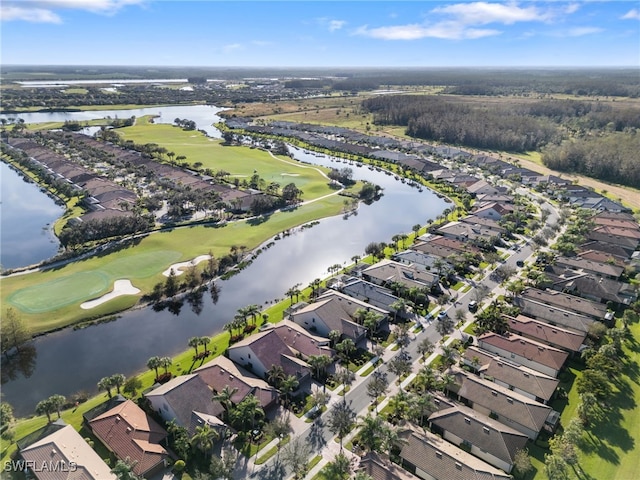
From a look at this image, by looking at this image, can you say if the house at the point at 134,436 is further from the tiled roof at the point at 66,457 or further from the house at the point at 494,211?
the house at the point at 494,211

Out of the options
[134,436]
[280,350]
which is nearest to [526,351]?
[280,350]

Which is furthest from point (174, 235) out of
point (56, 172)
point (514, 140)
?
point (514, 140)

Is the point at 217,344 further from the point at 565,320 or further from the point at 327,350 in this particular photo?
the point at 565,320

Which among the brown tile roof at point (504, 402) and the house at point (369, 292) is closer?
the brown tile roof at point (504, 402)

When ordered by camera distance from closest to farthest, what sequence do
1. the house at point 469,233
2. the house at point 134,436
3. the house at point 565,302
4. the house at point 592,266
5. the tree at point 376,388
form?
the house at point 134,436 → the tree at point 376,388 → the house at point 565,302 → the house at point 592,266 → the house at point 469,233

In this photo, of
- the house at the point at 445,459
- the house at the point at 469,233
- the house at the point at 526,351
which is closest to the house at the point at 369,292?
the house at the point at 526,351

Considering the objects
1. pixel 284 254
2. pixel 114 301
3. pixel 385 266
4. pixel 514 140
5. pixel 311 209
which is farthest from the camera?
pixel 514 140
